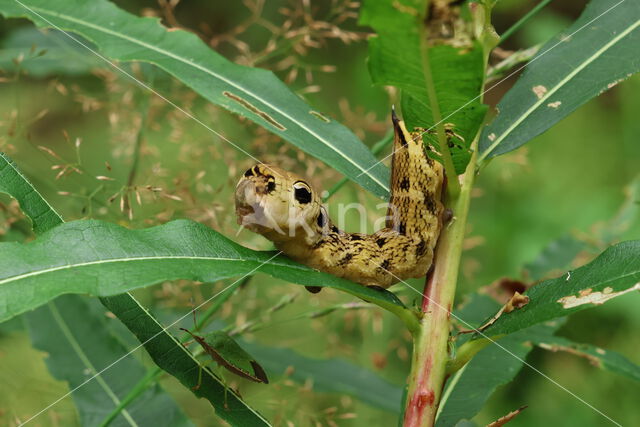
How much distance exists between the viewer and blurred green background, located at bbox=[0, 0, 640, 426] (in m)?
1.35

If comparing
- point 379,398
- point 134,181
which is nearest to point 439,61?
point 134,181

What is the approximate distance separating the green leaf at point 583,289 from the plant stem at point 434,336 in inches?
2.5

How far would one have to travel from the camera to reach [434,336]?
2.81 ft

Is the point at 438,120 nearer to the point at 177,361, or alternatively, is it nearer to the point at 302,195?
the point at 302,195

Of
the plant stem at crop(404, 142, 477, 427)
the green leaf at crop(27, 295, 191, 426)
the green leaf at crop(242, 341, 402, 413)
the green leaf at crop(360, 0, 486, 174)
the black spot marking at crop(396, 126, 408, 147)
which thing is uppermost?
the green leaf at crop(360, 0, 486, 174)

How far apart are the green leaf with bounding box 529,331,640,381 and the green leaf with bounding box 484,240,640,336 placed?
375 millimetres

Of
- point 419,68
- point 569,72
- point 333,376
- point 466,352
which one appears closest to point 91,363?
point 333,376

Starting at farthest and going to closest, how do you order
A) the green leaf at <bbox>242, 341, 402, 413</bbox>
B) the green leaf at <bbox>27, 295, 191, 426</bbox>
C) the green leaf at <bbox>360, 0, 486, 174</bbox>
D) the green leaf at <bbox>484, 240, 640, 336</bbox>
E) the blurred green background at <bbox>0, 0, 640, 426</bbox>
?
the green leaf at <bbox>242, 341, 402, 413</bbox>, the blurred green background at <bbox>0, 0, 640, 426</bbox>, the green leaf at <bbox>27, 295, 191, 426</bbox>, the green leaf at <bbox>484, 240, 640, 336</bbox>, the green leaf at <bbox>360, 0, 486, 174</bbox>

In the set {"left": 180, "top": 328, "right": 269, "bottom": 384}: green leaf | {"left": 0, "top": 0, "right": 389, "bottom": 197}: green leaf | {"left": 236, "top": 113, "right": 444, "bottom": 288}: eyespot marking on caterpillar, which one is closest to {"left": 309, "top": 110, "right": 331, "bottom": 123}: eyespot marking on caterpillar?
{"left": 0, "top": 0, "right": 389, "bottom": 197}: green leaf

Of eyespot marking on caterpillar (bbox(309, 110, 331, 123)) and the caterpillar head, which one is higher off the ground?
eyespot marking on caterpillar (bbox(309, 110, 331, 123))

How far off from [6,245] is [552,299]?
2.15ft

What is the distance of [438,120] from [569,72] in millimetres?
342

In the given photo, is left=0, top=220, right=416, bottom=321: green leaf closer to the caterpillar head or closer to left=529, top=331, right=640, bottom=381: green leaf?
the caterpillar head

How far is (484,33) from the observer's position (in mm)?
846
